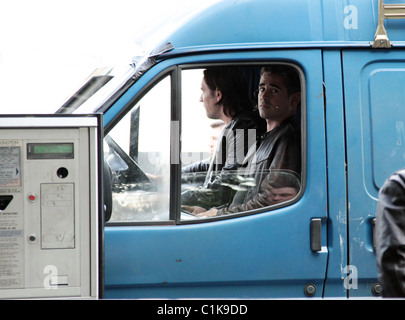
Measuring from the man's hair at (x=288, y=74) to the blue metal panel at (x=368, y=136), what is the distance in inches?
10.6

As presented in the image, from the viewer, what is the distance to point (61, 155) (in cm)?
313

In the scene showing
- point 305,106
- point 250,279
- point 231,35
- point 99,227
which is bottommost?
point 250,279

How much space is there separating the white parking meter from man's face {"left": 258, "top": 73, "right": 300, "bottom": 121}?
133cm

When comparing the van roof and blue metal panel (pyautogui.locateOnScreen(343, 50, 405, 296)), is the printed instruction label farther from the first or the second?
blue metal panel (pyautogui.locateOnScreen(343, 50, 405, 296))

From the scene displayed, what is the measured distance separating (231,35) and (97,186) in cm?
133

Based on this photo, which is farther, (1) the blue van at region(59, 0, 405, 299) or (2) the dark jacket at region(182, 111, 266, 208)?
(2) the dark jacket at region(182, 111, 266, 208)

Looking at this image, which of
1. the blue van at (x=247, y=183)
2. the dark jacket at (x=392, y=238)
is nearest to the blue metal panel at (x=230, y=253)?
the blue van at (x=247, y=183)

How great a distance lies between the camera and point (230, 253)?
12.6 feet

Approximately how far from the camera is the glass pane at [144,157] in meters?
3.92

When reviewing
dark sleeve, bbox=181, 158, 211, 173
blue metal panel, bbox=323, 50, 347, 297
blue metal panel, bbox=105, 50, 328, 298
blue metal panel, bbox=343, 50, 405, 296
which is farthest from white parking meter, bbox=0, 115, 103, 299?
blue metal panel, bbox=343, 50, 405, 296

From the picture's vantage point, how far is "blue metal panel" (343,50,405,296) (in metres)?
3.87
